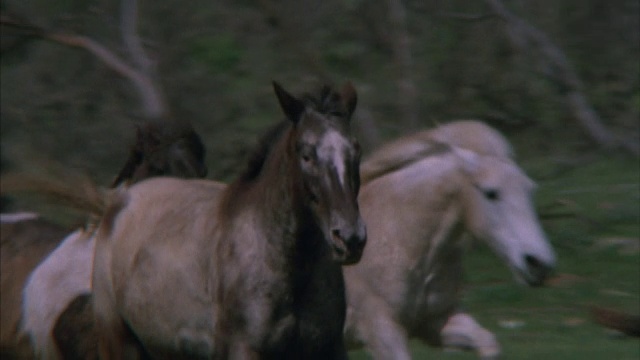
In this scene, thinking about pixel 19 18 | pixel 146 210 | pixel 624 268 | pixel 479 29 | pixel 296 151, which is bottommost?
pixel 624 268

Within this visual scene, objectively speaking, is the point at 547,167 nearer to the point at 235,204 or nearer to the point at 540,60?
the point at 540,60

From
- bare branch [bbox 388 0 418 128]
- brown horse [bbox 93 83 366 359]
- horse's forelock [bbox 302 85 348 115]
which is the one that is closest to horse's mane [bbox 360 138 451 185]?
brown horse [bbox 93 83 366 359]

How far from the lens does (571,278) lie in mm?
14250

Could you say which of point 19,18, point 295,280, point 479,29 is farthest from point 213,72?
point 295,280

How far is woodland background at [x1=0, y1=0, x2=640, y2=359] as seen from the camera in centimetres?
1373

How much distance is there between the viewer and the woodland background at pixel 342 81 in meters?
13.7

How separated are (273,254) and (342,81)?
8.92 metres

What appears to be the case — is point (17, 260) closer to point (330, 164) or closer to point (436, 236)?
point (436, 236)

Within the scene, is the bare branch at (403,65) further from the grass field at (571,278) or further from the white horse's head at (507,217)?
the white horse's head at (507,217)

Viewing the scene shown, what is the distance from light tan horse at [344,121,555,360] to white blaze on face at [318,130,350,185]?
6.54ft

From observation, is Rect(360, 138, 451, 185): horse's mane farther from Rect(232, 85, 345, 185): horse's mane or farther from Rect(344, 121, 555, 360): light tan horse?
Rect(232, 85, 345, 185): horse's mane

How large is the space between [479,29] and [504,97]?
932mm

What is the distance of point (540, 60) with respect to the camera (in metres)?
14.9

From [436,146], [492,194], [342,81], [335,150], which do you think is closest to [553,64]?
[342,81]
